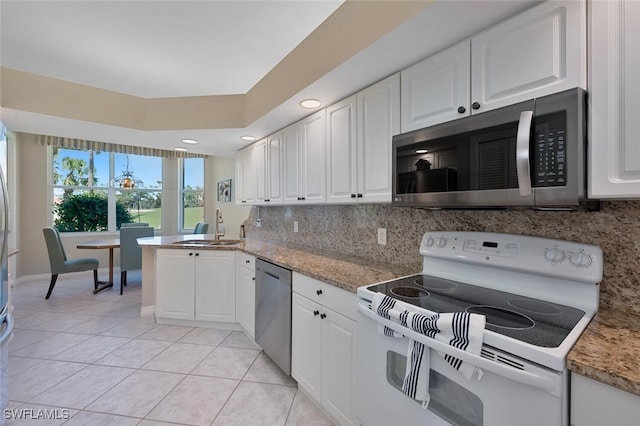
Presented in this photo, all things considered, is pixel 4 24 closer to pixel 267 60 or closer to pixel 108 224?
pixel 267 60

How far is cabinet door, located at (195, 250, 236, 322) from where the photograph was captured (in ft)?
9.85

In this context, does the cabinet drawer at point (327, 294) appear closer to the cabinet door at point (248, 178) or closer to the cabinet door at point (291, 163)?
the cabinet door at point (291, 163)

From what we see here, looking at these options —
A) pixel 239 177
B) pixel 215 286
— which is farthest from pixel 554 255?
pixel 239 177

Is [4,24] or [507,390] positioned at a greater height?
[4,24]

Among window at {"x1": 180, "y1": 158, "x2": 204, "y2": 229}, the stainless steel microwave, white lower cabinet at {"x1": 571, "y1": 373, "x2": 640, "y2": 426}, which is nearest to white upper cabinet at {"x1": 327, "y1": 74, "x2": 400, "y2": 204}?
the stainless steel microwave

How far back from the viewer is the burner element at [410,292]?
128 cm

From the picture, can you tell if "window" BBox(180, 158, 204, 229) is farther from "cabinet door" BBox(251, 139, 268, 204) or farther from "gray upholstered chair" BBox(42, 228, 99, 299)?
"cabinet door" BBox(251, 139, 268, 204)

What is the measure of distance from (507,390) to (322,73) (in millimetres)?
1833

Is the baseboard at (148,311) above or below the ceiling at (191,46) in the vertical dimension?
below

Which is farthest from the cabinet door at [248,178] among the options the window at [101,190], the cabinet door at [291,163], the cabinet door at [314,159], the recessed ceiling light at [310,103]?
the window at [101,190]

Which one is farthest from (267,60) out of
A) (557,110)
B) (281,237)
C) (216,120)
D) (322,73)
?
(557,110)

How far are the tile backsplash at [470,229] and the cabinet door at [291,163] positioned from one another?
305 millimetres

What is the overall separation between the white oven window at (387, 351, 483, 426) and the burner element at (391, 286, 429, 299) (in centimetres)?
32

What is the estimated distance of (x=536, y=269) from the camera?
1191mm
